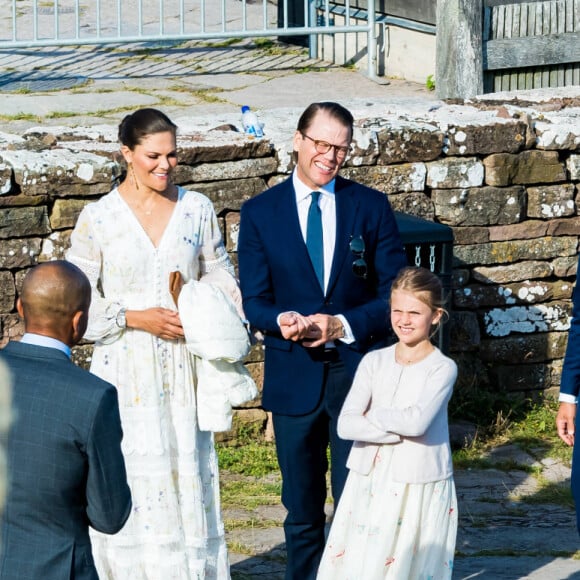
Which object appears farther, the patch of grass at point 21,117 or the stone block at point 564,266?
the patch of grass at point 21,117

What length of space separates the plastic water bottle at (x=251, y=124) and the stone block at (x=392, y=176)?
48 centimetres

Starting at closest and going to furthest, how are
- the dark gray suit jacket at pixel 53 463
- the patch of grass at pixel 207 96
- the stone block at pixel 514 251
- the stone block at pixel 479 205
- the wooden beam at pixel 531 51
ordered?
the dark gray suit jacket at pixel 53 463
the stone block at pixel 479 205
the stone block at pixel 514 251
the wooden beam at pixel 531 51
the patch of grass at pixel 207 96

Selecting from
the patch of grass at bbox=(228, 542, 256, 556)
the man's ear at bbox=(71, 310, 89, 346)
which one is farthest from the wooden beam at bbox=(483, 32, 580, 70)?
the man's ear at bbox=(71, 310, 89, 346)

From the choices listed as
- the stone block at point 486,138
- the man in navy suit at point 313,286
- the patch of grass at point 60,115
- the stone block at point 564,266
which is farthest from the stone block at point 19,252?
the stone block at point 564,266

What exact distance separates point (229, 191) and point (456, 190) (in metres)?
1.27

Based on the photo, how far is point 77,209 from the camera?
20.4 feet

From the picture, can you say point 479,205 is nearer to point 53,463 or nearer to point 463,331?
point 463,331

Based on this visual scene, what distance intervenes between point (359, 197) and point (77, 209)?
1823 mm

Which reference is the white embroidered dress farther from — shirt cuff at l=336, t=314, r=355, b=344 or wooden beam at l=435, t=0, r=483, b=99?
wooden beam at l=435, t=0, r=483, b=99

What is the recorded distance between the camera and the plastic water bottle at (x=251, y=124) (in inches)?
259

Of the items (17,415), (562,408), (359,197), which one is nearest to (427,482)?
(562,408)

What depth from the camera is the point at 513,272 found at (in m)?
7.16

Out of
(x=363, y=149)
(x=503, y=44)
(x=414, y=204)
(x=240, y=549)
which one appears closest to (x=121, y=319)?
(x=240, y=549)

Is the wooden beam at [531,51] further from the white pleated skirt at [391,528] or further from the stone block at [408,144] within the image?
the white pleated skirt at [391,528]
